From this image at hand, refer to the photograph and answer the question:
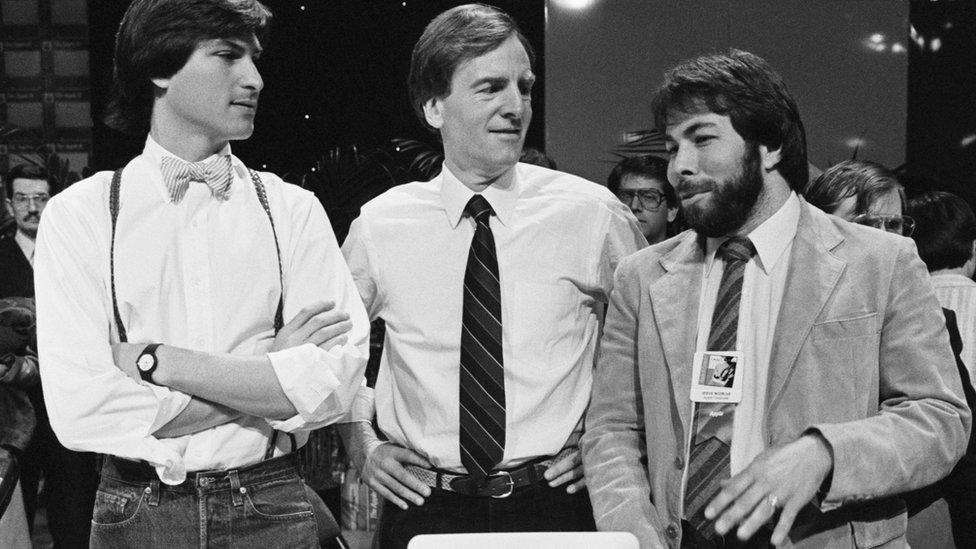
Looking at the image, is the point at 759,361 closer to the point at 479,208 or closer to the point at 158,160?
the point at 479,208

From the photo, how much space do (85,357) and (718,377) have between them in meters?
1.22

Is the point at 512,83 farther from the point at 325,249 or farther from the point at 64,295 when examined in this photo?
the point at 64,295

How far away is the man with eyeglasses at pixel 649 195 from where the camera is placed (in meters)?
4.06

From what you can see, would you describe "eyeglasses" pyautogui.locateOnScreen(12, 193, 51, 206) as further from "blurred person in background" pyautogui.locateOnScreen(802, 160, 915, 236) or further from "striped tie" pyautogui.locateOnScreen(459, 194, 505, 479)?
"blurred person in background" pyautogui.locateOnScreen(802, 160, 915, 236)

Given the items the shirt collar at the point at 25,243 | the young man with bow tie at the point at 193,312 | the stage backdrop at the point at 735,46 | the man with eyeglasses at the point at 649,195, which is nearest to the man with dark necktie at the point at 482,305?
the young man with bow tie at the point at 193,312

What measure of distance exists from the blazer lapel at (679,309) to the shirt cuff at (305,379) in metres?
0.67

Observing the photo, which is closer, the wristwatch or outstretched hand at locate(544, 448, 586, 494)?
the wristwatch

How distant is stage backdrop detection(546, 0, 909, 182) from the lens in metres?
5.85

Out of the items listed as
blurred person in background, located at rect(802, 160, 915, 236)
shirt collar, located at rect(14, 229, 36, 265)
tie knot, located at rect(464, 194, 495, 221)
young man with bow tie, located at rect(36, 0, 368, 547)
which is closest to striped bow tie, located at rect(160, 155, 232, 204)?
young man with bow tie, located at rect(36, 0, 368, 547)

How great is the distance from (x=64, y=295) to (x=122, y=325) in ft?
0.40

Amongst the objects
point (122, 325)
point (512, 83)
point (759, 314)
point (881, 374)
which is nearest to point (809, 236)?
point (759, 314)

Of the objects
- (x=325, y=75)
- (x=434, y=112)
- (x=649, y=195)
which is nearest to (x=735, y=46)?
(x=649, y=195)

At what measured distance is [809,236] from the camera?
6.27 feet

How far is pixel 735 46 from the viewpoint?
19.3 ft
